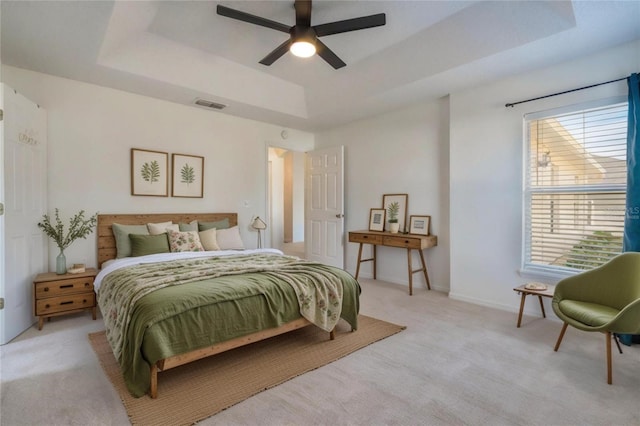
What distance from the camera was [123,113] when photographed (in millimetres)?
4094

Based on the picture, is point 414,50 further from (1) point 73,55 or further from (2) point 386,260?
(1) point 73,55

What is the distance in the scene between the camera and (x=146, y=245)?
373cm

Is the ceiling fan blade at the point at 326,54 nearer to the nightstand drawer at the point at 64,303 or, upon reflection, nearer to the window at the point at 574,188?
the window at the point at 574,188

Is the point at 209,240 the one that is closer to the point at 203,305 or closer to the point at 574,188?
the point at 203,305

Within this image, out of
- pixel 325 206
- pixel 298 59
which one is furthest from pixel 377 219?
pixel 298 59

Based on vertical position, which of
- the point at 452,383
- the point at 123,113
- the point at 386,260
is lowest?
the point at 452,383

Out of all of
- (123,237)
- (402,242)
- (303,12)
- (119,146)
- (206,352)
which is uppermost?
(303,12)

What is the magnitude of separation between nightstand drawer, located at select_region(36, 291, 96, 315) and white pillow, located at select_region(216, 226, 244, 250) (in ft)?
4.85

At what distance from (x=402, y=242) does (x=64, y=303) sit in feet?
12.3

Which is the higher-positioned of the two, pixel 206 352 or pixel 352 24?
pixel 352 24

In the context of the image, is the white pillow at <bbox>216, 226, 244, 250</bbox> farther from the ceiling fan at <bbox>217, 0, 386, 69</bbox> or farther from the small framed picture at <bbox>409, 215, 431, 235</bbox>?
the ceiling fan at <bbox>217, 0, 386, 69</bbox>

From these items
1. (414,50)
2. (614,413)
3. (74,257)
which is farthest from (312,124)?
(614,413)

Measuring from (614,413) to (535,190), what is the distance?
7.29 feet

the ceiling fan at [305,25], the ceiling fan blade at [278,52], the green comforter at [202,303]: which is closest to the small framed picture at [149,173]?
the green comforter at [202,303]
